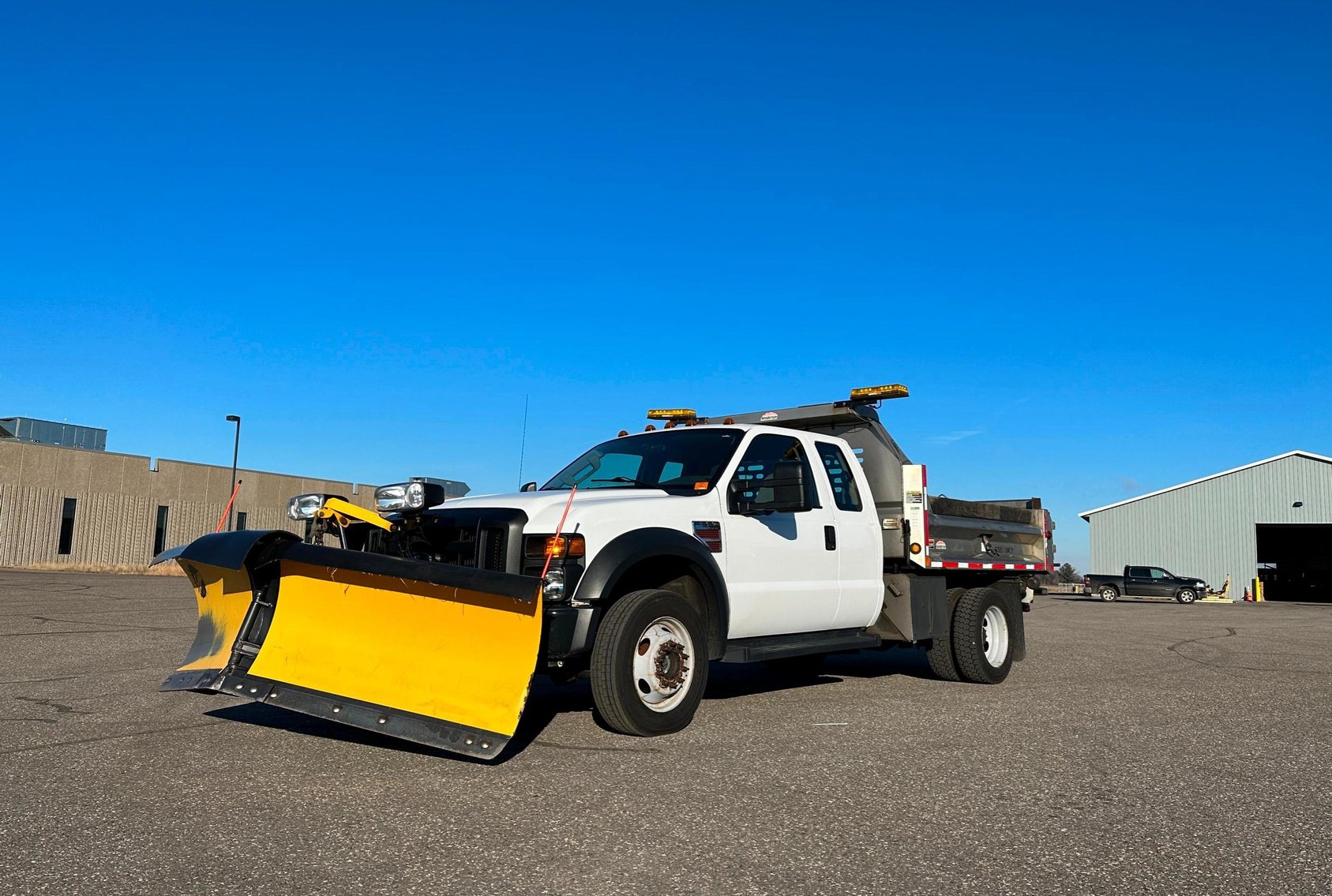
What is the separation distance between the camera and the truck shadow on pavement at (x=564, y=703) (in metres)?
5.54

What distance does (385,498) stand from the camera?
5.80m

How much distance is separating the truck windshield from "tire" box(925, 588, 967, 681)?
3024 mm

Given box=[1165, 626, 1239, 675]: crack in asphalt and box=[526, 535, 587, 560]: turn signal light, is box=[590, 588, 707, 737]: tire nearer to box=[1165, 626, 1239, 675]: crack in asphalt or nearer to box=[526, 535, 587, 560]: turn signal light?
box=[526, 535, 587, 560]: turn signal light

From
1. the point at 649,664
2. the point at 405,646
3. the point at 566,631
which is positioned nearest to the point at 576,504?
the point at 566,631

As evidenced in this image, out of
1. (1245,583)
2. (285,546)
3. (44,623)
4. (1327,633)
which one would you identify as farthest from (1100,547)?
(285,546)

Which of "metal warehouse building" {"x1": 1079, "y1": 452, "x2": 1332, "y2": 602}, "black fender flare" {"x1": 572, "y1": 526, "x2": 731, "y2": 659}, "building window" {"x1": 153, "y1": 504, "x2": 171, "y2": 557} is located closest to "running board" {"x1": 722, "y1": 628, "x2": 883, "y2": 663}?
"black fender flare" {"x1": 572, "y1": 526, "x2": 731, "y2": 659}

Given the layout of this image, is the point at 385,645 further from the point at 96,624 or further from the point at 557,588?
the point at 96,624

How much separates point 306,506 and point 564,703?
2363 millimetres

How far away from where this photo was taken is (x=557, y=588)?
5430mm

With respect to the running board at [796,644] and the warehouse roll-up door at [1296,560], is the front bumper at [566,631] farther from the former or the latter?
the warehouse roll-up door at [1296,560]

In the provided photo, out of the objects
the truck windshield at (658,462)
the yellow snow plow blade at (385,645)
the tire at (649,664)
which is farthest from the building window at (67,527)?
the tire at (649,664)

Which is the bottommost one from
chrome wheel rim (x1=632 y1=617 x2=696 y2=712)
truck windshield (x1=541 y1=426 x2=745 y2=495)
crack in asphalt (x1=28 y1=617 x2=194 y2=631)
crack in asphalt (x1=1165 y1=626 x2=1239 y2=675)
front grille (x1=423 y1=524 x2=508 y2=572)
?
crack in asphalt (x1=28 y1=617 x2=194 y2=631)

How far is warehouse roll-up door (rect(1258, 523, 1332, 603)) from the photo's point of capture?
4786 centimetres

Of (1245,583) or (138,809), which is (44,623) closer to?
(138,809)
